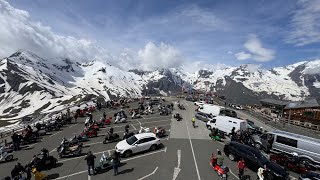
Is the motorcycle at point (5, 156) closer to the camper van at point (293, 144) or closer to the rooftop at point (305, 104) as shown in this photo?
the camper van at point (293, 144)

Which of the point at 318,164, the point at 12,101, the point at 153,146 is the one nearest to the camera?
the point at 318,164

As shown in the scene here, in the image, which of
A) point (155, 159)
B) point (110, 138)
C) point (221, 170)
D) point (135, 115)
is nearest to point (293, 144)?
point (221, 170)

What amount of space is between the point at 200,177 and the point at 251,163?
5.39 metres

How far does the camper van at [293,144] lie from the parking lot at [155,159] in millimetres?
5799

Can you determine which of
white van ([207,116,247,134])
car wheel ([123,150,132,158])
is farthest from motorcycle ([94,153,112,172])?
white van ([207,116,247,134])

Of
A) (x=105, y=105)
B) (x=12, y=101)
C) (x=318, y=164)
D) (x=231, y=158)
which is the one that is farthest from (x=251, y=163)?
(x=12, y=101)

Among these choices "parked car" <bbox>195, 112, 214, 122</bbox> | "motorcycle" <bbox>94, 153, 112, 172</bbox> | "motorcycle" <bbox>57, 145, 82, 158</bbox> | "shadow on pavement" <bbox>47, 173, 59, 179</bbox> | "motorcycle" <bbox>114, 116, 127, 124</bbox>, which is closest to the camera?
"shadow on pavement" <bbox>47, 173, 59, 179</bbox>

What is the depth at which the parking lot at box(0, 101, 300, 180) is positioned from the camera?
70.5 feet

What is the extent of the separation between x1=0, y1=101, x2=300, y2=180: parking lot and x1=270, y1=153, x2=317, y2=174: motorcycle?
4413 millimetres

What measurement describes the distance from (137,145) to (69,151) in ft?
23.8

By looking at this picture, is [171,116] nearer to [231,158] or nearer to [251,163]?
[231,158]

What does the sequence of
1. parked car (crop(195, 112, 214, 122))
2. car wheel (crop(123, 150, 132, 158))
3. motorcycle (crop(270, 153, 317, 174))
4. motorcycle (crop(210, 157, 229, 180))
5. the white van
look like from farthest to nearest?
parked car (crop(195, 112, 214, 122))
the white van
car wheel (crop(123, 150, 132, 158))
motorcycle (crop(270, 153, 317, 174))
motorcycle (crop(210, 157, 229, 180))

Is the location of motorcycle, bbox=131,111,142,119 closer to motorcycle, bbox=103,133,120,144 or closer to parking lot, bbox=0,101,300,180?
parking lot, bbox=0,101,300,180

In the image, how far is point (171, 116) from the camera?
49594mm
